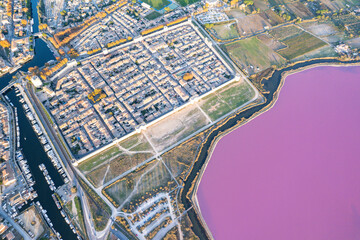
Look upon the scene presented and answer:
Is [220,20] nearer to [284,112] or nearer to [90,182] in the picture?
[284,112]

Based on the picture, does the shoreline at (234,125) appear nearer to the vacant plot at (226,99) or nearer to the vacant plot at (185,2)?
the vacant plot at (226,99)

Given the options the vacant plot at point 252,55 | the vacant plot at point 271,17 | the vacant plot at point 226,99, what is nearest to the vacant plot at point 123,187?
the vacant plot at point 226,99

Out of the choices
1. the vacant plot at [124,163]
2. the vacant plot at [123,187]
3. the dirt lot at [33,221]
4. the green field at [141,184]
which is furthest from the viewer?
the vacant plot at [124,163]

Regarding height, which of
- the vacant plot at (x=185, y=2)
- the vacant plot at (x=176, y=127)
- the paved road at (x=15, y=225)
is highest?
the vacant plot at (x=185, y=2)

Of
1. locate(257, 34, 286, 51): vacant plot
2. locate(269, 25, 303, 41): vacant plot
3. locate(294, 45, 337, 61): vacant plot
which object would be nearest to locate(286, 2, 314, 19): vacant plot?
locate(269, 25, 303, 41): vacant plot

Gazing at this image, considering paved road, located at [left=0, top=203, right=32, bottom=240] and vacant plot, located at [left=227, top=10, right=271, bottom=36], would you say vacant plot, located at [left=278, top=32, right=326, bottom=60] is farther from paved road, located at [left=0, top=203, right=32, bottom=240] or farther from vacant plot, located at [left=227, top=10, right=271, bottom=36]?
paved road, located at [left=0, top=203, right=32, bottom=240]

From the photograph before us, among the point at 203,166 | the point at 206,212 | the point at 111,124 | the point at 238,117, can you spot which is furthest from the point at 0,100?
the point at 238,117
